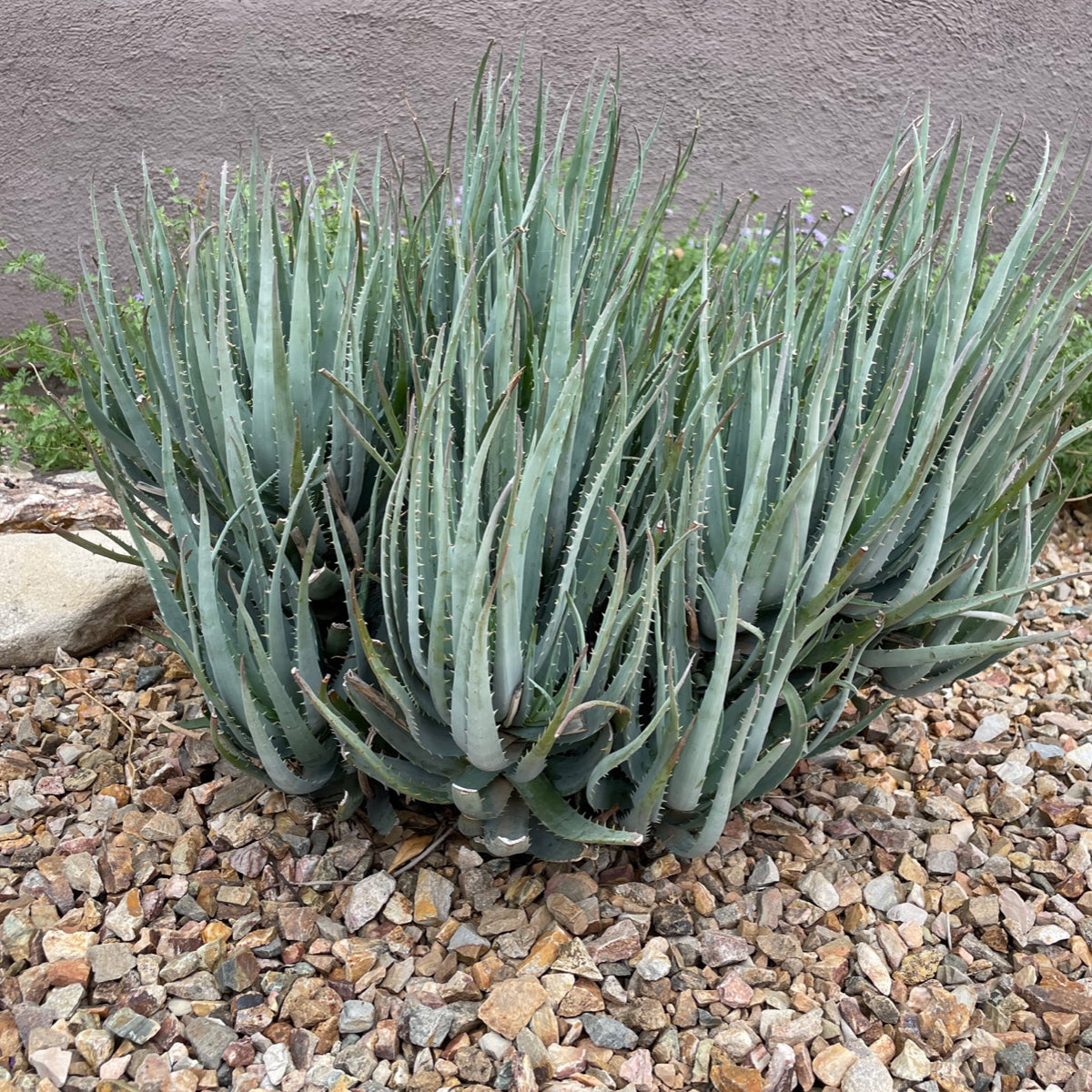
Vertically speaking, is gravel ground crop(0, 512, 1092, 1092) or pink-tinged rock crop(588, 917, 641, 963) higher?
pink-tinged rock crop(588, 917, 641, 963)

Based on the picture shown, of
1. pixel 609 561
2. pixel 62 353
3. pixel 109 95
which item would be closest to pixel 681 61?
pixel 109 95

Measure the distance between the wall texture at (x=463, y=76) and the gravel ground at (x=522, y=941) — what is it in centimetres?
226

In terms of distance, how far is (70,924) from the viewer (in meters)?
1.43

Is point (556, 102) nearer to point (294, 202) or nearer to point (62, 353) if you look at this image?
point (62, 353)

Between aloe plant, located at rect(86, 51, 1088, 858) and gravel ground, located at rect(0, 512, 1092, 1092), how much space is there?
0.42 ft

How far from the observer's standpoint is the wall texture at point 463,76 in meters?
3.33

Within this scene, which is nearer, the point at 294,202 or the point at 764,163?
the point at 294,202

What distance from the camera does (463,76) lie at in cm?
348

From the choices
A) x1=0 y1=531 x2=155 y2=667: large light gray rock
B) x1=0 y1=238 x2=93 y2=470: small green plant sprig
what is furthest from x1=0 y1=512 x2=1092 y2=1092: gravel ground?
x1=0 y1=238 x2=93 y2=470: small green plant sprig

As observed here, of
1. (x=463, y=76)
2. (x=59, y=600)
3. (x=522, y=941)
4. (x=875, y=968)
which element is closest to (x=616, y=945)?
(x=522, y=941)

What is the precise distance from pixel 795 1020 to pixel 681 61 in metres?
3.12

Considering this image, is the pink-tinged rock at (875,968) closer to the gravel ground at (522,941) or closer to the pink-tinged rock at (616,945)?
the gravel ground at (522,941)

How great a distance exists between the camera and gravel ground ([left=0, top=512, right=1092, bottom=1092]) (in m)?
1.27

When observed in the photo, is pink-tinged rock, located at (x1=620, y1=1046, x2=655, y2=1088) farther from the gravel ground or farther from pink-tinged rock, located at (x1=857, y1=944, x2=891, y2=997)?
pink-tinged rock, located at (x1=857, y1=944, x2=891, y2=997)
